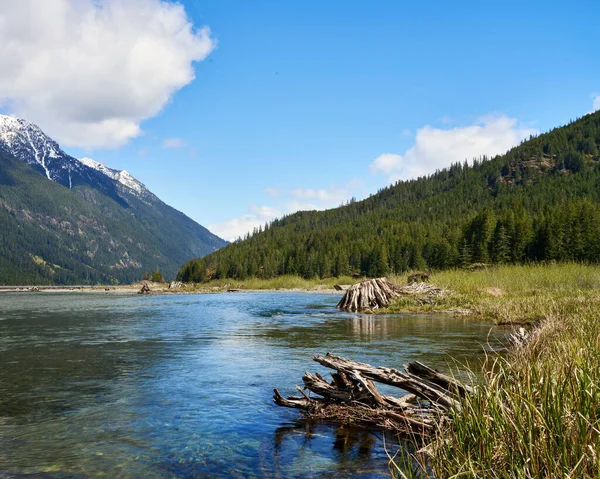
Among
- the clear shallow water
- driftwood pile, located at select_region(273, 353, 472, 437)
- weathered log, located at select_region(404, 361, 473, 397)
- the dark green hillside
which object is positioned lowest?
the clear shallow water

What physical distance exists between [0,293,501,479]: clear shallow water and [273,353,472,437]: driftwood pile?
15.0 inches

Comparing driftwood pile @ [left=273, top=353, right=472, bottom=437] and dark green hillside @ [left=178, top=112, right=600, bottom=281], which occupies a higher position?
dark green hillside @ [left=178, top=112, right=600, bottom=281]

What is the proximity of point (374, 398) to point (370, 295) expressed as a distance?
3214cm

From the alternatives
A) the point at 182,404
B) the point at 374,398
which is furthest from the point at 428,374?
the point at 182,404

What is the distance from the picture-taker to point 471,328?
24.9 m

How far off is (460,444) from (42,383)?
43.6ft

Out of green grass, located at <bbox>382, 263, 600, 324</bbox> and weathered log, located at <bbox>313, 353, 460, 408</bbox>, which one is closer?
weathered log, located at <bbox>313, 353, 460, 408</bbox>

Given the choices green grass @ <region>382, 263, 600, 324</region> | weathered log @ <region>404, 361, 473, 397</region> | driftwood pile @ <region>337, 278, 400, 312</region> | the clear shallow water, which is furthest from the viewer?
driftwood pile @ <region>337, 278, 400, 312</region>

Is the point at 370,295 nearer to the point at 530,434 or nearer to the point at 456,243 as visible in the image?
the point at 530,434

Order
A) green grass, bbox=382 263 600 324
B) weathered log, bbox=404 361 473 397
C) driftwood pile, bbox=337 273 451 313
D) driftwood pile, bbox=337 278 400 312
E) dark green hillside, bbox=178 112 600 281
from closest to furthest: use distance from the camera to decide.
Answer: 1. weathered log, bbox=404 361 473 397
2. green grass, bbox=382 263 600 324
3. driftwood pile, bbox=337 273 451 313
4. driftwood pile, bbox=337 278 400 312
5. dark green hillside, bbox=178 112 600 281

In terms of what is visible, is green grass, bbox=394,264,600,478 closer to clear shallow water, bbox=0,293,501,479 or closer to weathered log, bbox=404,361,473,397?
weathered log, bbox=404,361,473,397

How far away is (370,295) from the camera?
4097 centimetres

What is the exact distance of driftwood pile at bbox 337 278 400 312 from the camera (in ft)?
131

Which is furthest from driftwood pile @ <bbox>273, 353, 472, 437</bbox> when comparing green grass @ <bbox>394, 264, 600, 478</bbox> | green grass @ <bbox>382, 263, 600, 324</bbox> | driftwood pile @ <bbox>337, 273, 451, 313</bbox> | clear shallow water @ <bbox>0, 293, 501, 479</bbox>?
driftwood pile @ <bbox>337, 273, 451, 313</bbox>
